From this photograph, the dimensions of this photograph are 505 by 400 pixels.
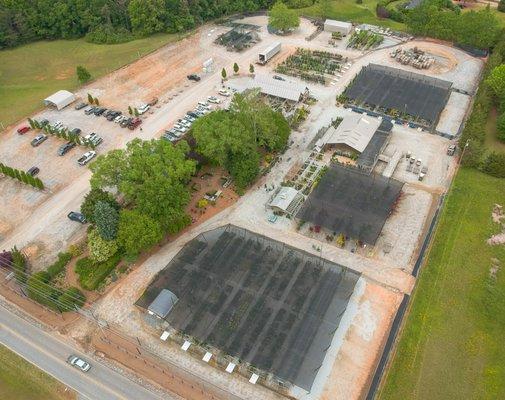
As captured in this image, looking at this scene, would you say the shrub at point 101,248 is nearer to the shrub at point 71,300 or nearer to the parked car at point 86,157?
the shrub at point 71,300

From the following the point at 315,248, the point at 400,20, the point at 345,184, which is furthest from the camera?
the point at 400,20

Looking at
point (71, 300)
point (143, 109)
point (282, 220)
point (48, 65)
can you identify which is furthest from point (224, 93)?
point (71, 300)

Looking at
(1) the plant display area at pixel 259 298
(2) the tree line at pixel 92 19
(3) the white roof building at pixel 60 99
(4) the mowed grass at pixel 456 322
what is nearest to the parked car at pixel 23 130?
(3) the white roof building at pixel 60 99

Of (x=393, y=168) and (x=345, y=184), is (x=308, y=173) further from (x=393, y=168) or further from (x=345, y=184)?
(x=393, y=168)

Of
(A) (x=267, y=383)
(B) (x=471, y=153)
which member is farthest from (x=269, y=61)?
(A) (x=267, y=383)

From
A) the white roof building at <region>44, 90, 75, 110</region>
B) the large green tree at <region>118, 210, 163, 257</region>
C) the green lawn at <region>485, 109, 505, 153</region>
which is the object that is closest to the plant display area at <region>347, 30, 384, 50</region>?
the green lawn at <region>485, 109, 505, 153</region>

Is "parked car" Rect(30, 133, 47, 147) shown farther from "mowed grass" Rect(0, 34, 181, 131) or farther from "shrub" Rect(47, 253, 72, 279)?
"shrub" Rect(47, 253, 72, 279)
